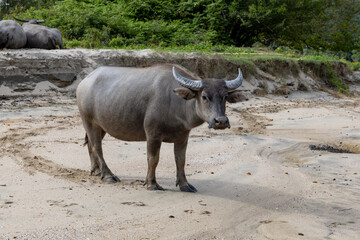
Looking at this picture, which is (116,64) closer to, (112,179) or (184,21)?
(112,179)

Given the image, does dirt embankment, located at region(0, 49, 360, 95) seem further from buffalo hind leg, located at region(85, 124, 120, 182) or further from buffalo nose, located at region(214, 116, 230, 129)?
buffalo nose, located at region(214, 116, 230, 129)

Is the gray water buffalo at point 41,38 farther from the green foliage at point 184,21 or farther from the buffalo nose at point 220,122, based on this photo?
the buffalo nose at point 220,122

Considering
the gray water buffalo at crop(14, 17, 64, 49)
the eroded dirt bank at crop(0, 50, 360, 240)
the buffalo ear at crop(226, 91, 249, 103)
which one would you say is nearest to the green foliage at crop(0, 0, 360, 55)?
the gray water buffalo at crop(14, 17, 64, 49)

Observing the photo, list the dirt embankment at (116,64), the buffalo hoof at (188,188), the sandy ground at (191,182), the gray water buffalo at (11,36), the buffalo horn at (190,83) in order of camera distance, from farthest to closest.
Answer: the gray water buffalo at (11,36) < the dirt embankment at (116,64) < the buffalo hoof at (188,188) < the buffalo horn at (190,83) < the sandy ground at (191,182)

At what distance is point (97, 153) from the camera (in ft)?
22.1

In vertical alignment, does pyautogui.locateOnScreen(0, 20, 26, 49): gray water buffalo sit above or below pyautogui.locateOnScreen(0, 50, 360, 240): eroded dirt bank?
above

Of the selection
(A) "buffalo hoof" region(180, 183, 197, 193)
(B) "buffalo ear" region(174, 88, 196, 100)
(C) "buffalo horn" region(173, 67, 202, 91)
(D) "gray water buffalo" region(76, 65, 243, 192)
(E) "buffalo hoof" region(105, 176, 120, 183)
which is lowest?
(E) "buffalo hoof" region(105, 176, 120, 183)

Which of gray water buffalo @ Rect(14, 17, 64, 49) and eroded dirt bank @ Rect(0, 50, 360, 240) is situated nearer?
eroded dirt bank @ Rect(0, 50, 360, 240)

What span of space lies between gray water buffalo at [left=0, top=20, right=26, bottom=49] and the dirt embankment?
63 cm

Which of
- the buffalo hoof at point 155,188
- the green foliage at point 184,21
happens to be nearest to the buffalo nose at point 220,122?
the buffalo hoof at point 155,188

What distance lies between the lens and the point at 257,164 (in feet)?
25.2

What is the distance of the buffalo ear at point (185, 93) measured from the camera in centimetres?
576

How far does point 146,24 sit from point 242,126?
965cm

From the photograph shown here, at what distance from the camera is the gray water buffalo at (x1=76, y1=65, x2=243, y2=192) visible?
5.76m
